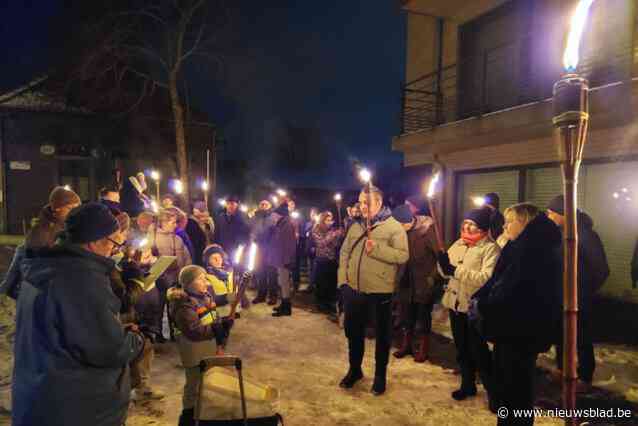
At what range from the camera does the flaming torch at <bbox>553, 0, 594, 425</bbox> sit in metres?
2.00

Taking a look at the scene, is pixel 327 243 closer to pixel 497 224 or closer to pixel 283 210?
pixel 283 210

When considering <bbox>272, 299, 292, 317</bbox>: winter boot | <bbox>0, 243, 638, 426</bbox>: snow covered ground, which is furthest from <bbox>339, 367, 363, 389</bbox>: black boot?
<bbox>272, 299, 292, 317</bbox>: winter boot

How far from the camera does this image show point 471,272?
409cm

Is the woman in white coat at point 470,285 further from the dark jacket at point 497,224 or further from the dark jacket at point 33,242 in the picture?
the dark jacket at point 33,242

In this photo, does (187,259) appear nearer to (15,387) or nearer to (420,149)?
(15,387)

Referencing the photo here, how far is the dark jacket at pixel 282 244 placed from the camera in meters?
7.84

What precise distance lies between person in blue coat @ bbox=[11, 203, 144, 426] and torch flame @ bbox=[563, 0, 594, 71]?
99.9 inches

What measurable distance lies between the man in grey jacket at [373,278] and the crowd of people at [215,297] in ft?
0.04

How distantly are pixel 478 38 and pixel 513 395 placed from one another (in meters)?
9.83

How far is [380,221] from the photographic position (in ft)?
14.8

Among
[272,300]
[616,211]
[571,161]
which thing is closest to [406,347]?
[272,300]

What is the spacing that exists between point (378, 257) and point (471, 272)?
0.89 meters

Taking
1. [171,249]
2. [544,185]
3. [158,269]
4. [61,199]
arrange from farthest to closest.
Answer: [544,185]
[171,249]
[61,199]
[158,269]

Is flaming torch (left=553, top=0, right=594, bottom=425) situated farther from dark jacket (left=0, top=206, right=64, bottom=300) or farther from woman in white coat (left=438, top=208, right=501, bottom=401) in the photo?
dark jacket (left=0, top=206, right=64, bottom=300)
